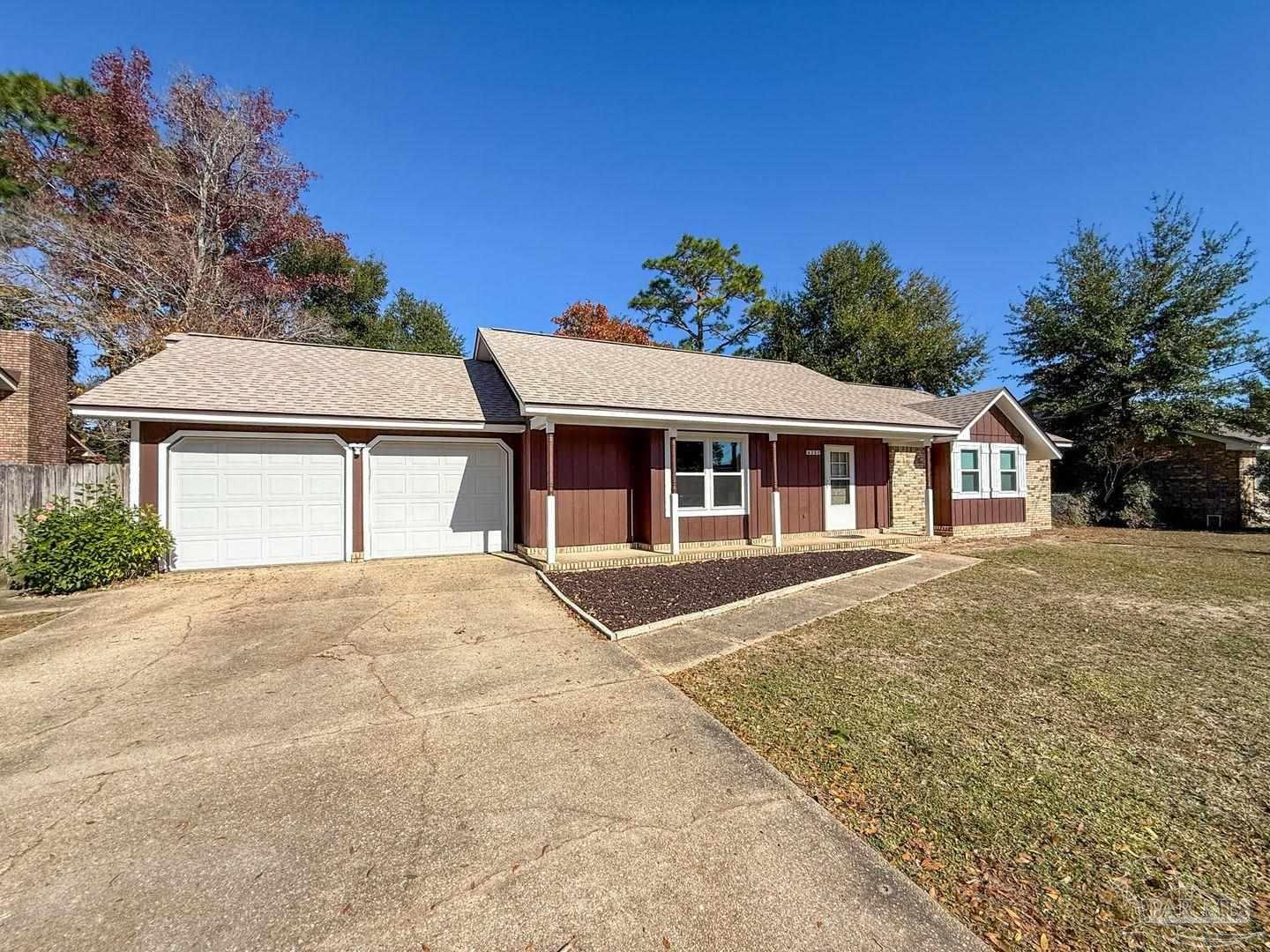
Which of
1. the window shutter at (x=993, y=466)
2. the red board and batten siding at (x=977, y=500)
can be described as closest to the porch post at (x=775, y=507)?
the red board and batten siding at (x=977, y=500)

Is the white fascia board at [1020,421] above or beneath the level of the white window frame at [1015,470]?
above

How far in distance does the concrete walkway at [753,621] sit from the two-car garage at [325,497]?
5888 millimetres

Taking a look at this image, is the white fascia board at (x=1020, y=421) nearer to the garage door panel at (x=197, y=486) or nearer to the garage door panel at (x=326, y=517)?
the garage door panel at (x=326, y=517)

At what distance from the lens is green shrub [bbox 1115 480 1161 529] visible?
17594 millimetres

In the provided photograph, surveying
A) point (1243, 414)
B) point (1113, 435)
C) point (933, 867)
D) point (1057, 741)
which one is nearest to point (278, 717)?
point (933, 867)

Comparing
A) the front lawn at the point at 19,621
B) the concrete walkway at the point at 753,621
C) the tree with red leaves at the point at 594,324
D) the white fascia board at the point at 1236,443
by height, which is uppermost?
the tree with red leaves at the point at 594,324

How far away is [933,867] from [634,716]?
6.41 ft

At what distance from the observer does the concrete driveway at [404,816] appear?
199 cm

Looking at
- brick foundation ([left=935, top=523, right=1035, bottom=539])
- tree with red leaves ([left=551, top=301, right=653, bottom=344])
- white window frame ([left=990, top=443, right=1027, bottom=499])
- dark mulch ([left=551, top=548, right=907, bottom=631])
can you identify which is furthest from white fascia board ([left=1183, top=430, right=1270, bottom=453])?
tree with red leaves ([left=551, top=301, right=653, bottom=344])

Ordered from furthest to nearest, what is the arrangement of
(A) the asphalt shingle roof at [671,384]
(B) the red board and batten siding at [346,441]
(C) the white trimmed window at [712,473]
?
(C) the white trimmed window at [712,473], (A) the asphalt shingle roof at [671,384], (B) the red board and batten siding at [346,441]

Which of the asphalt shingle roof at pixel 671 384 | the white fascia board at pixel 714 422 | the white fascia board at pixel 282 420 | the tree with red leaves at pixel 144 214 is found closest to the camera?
the white fascia board at pixel 282 420

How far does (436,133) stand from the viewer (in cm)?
1442

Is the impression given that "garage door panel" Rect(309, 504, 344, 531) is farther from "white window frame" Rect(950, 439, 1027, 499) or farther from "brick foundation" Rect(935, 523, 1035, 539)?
"white window frame" Rect(950, 439, 1027, 499)

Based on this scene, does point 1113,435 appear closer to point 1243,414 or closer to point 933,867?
point 1243,414
